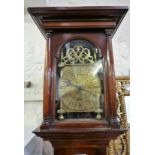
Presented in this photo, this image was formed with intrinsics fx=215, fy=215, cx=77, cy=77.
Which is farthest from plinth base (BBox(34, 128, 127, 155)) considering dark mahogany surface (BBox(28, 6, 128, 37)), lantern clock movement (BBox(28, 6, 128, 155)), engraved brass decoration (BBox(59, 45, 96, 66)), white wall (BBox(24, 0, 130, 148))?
white wall (BBox(24, 0, 130, 148))

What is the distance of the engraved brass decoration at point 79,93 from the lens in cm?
82

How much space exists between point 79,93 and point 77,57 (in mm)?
138

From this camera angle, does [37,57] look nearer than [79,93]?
No

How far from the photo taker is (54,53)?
0.82 meters

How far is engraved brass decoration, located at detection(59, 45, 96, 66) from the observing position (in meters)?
0.83

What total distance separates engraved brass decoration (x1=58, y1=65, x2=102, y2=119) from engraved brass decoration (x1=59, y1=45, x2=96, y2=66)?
0.17 ft

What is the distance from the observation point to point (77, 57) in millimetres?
828

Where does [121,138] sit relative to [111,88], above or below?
below

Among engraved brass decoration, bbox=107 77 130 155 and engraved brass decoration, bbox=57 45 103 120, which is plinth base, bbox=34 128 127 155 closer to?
engraved brass decoration, bbox=57 45 103 120

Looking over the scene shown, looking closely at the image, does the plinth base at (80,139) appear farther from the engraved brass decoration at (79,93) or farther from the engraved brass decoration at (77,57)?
the engraved brass decoration at (77,57)

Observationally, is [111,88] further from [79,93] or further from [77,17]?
[77,17]

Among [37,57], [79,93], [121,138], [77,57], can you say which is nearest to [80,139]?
[79,93]
